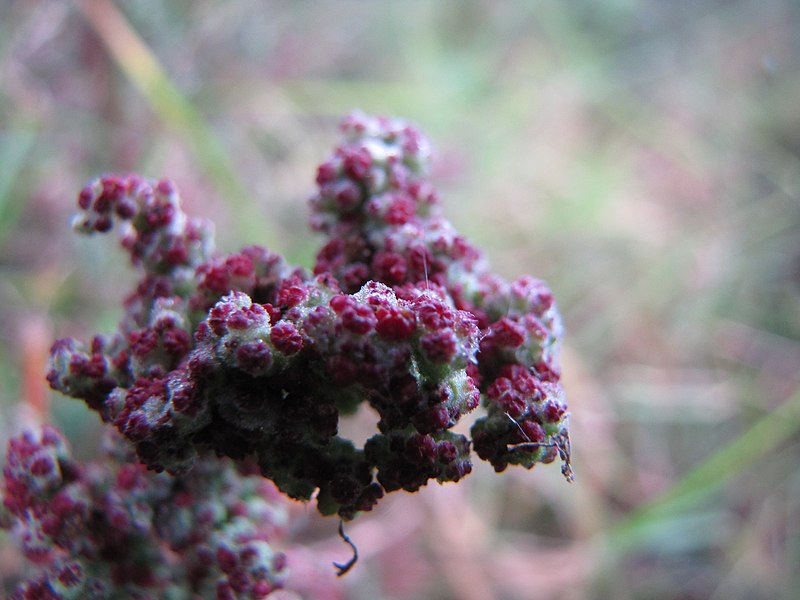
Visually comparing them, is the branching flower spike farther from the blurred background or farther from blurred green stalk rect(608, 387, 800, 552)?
blurred green stalk rect(608, 387, 800, 552)

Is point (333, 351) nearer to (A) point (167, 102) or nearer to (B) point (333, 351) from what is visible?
(B) point (333, 351)

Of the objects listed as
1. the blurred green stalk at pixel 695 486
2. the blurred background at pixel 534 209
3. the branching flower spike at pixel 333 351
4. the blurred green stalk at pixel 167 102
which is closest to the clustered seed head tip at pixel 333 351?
the branching flower spike at pixel 333 351

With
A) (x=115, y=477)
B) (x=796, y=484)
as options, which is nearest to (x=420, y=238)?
(x=115, y=477)

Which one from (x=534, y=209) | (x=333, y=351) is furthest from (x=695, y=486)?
(x=333, y=351)

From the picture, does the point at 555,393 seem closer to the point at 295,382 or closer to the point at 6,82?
the point at 295,382

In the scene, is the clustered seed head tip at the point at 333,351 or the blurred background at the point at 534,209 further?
the blurred background at the point at 534,209

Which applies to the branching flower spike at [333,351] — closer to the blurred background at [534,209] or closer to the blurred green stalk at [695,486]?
the blurred background at [534,209]

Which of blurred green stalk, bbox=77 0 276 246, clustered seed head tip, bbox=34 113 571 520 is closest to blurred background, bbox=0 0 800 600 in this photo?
blurred green stalk, bbox=77 0 276 246

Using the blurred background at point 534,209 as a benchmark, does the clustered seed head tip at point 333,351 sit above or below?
below
